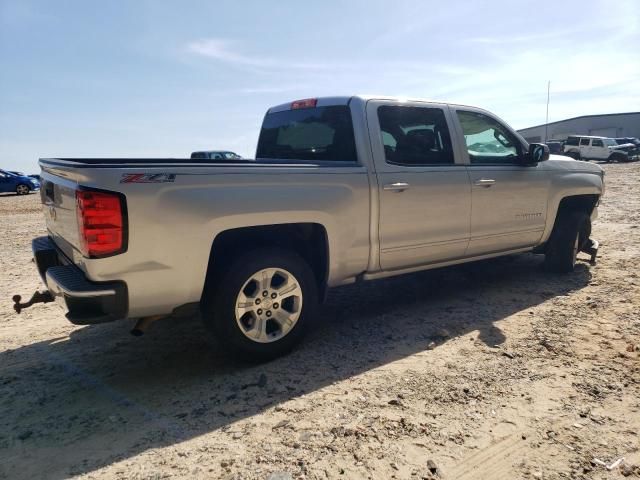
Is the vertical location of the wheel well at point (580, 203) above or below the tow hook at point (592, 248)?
above

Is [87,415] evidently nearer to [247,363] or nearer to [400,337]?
[247,363]

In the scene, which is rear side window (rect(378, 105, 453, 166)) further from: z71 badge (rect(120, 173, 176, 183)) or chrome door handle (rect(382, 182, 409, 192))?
z71 badge (rect(120, 173, 176, 183))

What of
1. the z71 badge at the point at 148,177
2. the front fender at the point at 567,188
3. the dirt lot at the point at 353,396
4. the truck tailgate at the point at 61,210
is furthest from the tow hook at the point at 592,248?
the truck tailgate at the point at 61,210

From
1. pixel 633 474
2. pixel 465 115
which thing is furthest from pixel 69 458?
pixel 465 115

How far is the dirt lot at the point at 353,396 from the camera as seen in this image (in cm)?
226

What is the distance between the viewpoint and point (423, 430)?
2480 millimetres

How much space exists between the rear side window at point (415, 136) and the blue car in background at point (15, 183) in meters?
23.2

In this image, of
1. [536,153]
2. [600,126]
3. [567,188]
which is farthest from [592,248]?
[600,126]

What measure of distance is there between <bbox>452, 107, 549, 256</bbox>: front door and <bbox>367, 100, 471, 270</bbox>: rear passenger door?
188 mm

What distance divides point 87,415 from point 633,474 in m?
2.90

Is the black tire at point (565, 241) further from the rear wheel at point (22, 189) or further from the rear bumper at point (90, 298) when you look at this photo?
the rear wheel at point (22, 189)

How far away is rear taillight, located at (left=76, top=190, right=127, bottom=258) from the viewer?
2.56 metres

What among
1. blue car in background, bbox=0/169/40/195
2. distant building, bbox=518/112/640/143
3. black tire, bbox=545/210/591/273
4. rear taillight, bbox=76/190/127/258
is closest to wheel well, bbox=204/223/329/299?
rear taillight, bbox=76/190/127/258

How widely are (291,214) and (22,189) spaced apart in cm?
2342
